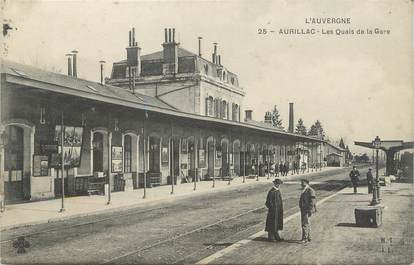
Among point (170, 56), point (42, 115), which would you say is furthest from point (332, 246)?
point (170, 56)

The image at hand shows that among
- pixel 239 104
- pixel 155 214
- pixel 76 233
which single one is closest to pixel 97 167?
pixel 155 214

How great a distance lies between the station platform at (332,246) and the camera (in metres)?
7.43

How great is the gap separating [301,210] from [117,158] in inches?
472

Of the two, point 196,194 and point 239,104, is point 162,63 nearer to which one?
point 239,104

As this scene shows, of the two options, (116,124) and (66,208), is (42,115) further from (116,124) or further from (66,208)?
(116,124)

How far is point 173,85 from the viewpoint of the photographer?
119 feet

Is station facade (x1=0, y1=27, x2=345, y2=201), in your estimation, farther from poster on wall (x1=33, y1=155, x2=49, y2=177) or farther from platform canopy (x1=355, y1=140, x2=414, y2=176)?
platform canopy (x1=355, y1=140, x2=414, y2=176)

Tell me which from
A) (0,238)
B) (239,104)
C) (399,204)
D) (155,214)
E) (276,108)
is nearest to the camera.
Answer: (0,238)

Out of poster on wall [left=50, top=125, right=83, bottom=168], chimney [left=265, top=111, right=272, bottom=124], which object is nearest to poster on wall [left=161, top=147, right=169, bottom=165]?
poster on wall [left=50, top=125, right=83, bottom=168]

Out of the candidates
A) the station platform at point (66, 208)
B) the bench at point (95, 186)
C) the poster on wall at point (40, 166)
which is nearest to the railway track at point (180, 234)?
the station platform at point (66, 208)

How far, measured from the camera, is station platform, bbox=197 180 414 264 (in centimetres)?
743

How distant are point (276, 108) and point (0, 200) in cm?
9809

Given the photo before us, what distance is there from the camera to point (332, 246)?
841cm

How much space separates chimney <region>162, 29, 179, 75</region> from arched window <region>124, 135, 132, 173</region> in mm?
16029
